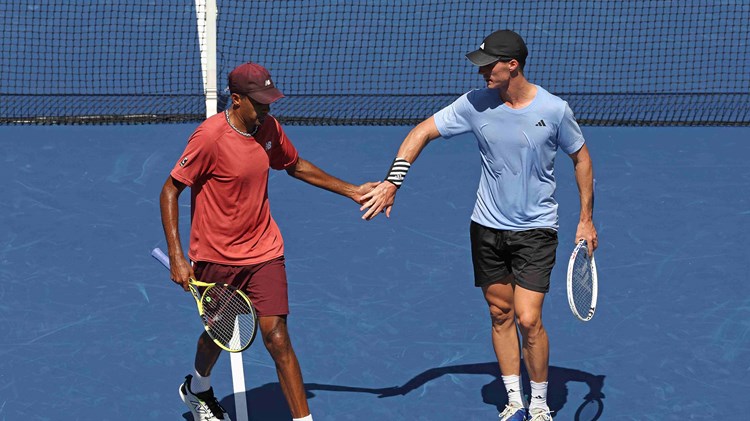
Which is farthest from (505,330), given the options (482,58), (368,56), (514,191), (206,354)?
(368,56)

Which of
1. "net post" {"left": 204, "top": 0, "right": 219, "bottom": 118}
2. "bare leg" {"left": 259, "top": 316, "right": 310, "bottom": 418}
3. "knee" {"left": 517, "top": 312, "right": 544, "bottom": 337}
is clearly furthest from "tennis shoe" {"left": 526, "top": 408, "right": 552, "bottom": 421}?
"net post" {"left": 204, "top": 0, "right": 219, "bottom": 118}

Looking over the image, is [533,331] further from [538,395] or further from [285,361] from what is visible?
[285,361]

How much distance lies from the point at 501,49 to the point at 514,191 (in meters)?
0.86

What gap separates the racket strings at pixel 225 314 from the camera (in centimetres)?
728

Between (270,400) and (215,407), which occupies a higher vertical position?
(215,407)

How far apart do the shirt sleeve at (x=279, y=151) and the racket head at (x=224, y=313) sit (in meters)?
0.83

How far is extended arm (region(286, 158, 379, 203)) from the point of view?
25.8 feet

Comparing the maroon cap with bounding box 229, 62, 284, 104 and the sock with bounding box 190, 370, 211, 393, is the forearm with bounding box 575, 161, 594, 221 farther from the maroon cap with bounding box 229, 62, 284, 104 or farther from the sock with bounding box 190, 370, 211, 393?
the sock with bounding box 190, 370, 211, 393

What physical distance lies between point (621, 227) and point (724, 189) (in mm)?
1310

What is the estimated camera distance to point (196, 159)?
713 centimetres

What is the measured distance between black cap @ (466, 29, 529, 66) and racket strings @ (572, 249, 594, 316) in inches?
49.4

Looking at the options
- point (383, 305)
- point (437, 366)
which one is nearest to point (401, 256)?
point (383, 305)

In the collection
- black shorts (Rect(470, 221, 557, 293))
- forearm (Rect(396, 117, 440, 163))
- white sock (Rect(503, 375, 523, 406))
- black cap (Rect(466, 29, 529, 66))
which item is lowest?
white sock (Rect(503, 375, 523, 406))

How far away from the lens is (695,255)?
10227 mm
